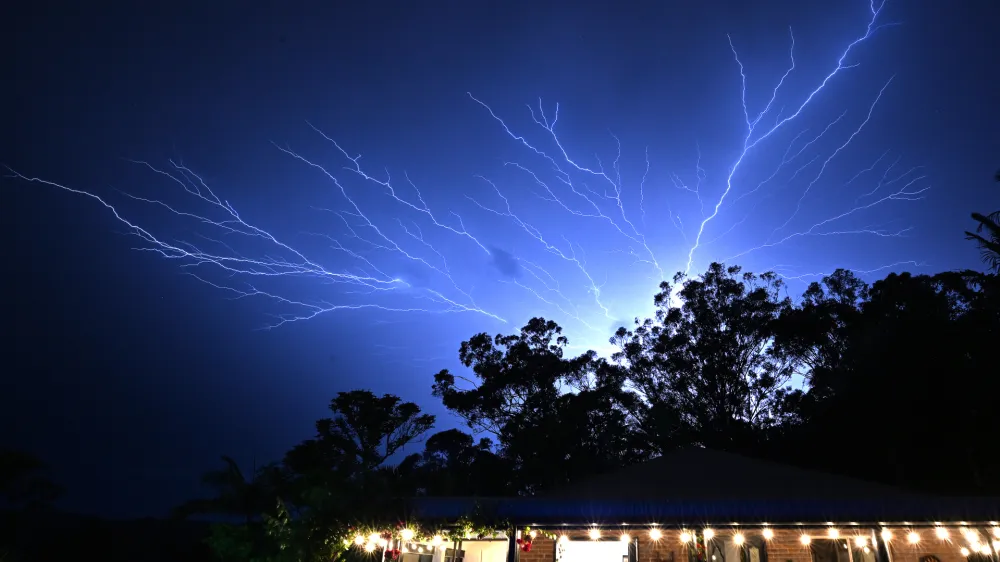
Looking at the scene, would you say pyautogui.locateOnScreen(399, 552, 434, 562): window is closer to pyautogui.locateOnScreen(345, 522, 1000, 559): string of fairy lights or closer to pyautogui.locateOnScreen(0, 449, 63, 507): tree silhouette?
pyautogui.locateOnScreen(345, 522, 1000, 559): string of fairy lights

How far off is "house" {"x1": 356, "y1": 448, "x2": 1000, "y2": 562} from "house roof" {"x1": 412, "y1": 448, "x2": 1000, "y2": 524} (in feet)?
0.04

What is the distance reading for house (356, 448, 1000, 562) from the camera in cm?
589

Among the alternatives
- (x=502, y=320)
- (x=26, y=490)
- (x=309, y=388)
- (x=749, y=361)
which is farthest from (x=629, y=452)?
(x=309, y=388)

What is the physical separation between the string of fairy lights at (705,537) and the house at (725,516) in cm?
2

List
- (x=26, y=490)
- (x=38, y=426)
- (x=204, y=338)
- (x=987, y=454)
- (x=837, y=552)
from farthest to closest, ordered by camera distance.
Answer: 1. (x=204, y=338)
2. (x=38, y=426)
3. (x=26, y=490)
4. (x=987, y=454)
5. (x=837, y=552)

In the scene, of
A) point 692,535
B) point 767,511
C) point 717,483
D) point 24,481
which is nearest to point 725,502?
point 767,511

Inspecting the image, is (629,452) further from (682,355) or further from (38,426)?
(38,426)

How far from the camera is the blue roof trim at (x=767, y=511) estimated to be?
5742 millimetres

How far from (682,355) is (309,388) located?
6676cm

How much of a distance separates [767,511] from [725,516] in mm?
492

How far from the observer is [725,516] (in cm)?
596

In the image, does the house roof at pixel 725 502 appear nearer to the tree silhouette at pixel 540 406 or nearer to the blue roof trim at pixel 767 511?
the blue roof trim at pixel 767 511

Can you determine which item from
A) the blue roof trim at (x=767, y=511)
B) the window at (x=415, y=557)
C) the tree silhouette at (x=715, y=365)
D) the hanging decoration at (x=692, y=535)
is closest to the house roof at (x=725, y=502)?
the blue roof trim at (x=767, y=511)

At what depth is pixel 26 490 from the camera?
586 inches
